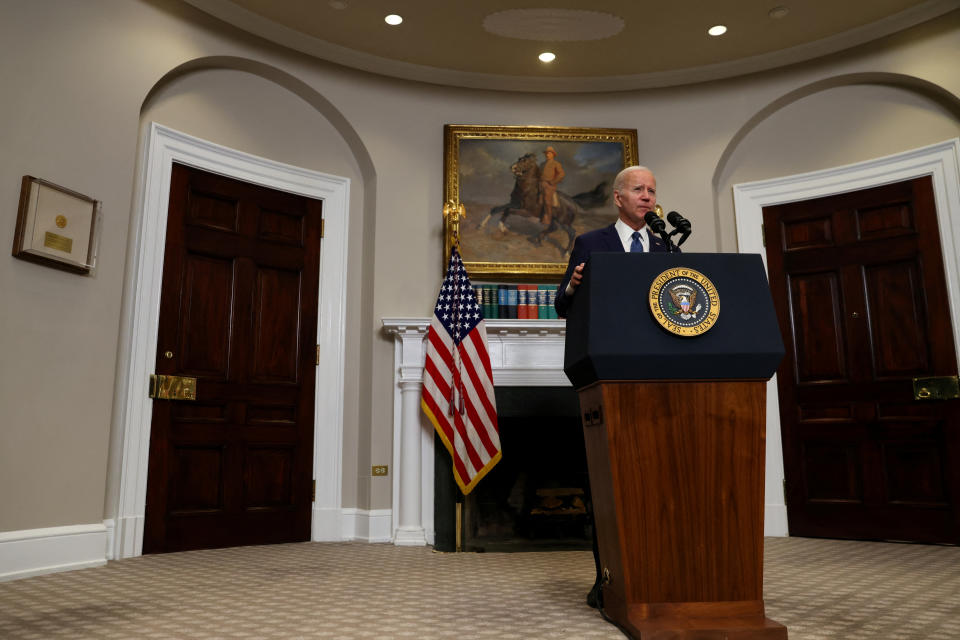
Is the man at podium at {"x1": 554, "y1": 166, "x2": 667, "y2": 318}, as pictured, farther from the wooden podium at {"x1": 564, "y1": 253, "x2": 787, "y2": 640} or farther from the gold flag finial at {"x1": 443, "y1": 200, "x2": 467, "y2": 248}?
the gold flag finial at {"x1": 443, "y1": 200, "x2": 467, "y2": 248}

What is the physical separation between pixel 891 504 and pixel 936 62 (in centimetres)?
317

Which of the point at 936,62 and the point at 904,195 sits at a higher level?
the point at 936,62

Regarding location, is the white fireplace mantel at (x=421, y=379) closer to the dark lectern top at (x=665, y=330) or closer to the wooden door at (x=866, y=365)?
the wooden door at (x=866, y=365)

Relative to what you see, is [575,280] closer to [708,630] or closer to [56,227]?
[708,630]

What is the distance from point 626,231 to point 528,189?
3068 millimetres

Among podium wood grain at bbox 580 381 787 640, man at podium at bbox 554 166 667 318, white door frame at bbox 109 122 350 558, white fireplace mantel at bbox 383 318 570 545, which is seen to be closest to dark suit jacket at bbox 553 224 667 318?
man at podium at bbox 554 166 667 318

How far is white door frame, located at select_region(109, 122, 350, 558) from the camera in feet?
14.9

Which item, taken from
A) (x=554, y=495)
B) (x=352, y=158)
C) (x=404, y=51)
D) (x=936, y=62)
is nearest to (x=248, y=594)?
(x=554, y=495)

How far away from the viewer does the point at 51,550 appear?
3.79 metres

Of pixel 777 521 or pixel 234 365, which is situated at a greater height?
pixel 234 365

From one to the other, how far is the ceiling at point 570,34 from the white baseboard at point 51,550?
3434 mm

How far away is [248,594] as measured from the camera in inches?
126

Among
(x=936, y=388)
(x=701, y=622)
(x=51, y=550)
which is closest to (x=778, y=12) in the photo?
(x=936, y=388)

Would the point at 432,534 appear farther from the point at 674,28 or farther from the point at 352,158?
the point at 674,28
